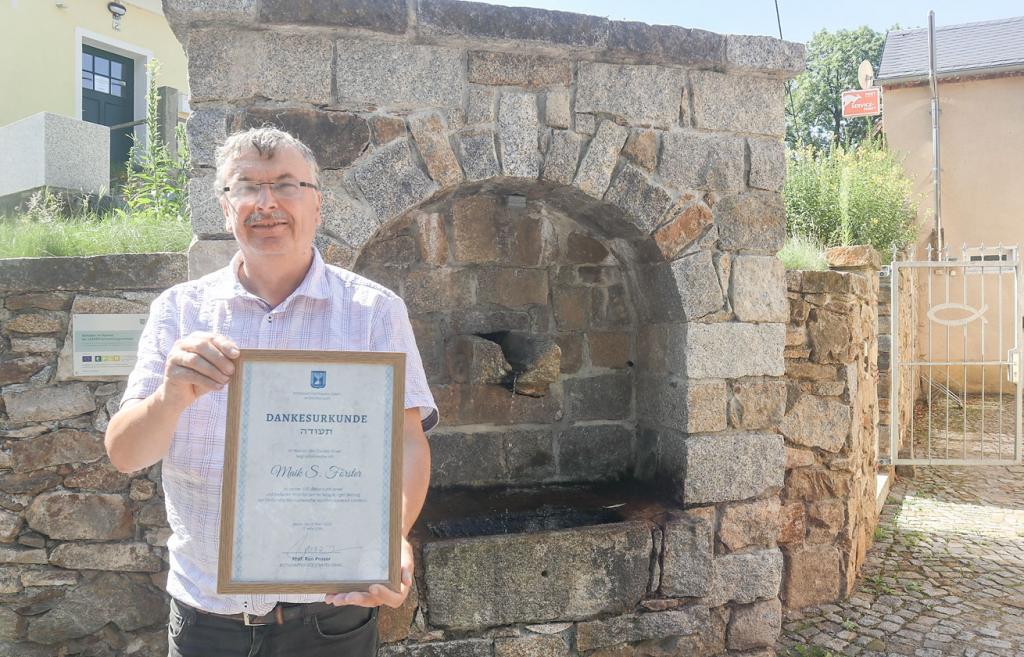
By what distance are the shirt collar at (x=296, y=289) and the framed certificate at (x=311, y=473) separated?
0.23m

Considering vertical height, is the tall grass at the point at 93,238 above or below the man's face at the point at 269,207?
above

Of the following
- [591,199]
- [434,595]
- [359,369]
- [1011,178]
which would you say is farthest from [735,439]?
[1011,178]

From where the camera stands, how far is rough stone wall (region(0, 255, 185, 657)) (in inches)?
117

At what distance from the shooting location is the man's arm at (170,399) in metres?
1.29

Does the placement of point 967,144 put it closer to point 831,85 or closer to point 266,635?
point 266,635

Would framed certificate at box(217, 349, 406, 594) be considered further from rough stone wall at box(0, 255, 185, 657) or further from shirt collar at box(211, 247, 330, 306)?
rough stone wall at box(0, 255, 185, 657)

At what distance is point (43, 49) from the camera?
881 centimetres

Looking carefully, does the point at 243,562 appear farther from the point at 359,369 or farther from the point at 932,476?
the point at 932,476

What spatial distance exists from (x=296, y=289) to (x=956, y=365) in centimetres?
789

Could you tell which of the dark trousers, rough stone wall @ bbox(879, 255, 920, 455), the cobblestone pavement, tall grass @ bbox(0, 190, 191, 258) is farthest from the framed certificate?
rough stone wall @ bbox(879, 255, 920, 455)

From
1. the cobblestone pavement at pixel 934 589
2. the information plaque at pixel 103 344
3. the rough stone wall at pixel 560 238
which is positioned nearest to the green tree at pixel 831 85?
the cobblestone pavement at pixel 934 589

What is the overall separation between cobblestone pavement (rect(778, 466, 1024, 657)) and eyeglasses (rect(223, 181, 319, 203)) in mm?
3148

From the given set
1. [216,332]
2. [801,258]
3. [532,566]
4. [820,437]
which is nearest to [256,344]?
[216,332]

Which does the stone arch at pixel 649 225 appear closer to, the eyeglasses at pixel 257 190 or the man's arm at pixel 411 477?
the eyeglasses at pixel 257 190
